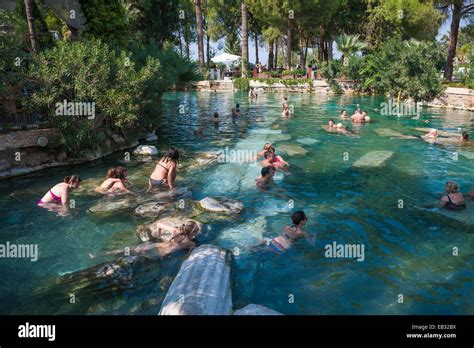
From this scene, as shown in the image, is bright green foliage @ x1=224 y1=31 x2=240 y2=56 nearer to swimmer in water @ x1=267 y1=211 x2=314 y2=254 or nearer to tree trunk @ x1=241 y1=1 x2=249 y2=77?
tree trunk @ x1=241 y1=1 x2=249 y2=77

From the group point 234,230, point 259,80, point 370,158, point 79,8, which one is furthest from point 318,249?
point 259,80

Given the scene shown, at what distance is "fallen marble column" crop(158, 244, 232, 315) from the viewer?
500cm

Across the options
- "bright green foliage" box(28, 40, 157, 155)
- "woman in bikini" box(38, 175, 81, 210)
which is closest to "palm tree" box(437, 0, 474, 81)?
"bright green foliage" box(28, 40, 157, 155)

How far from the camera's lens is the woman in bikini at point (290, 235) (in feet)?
25.5

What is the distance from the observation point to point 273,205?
401 inches

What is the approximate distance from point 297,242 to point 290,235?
24 centimetres

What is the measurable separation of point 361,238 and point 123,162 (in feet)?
31.0

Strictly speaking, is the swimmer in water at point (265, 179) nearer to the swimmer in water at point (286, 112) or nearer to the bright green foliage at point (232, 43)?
the swimmer in water at point (286, 112)

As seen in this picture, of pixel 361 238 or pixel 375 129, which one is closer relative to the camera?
pixel 361 238

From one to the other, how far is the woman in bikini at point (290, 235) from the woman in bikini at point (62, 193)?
527cm

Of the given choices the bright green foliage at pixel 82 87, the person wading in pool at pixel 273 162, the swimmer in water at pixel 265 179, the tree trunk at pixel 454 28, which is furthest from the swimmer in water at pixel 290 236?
the tree trunk at pixel 454 28

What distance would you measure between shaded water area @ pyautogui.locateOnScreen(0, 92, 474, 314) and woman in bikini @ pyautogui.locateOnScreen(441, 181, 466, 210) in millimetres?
465

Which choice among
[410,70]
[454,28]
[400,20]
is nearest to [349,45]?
[400,20]
